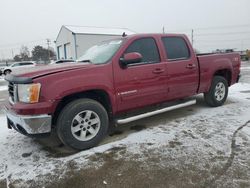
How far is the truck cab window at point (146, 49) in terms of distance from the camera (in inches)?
176

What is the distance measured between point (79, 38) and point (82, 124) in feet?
100

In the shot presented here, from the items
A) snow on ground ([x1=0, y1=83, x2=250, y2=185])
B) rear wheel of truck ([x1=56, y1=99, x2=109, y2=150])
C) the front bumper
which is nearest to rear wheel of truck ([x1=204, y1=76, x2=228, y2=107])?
snow on ground ([x1=0, y1=83, x2=250, y2=185])

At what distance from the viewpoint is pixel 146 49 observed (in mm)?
4621

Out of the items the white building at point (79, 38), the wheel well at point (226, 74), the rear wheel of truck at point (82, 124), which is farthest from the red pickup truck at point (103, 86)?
the white building at point (79, 38)

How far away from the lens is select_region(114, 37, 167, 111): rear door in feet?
13.7

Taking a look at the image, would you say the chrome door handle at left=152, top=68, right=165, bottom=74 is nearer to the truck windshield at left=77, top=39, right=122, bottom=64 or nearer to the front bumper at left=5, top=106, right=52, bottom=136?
the truck windshield at left=77, top=39, right=122, bottom=64

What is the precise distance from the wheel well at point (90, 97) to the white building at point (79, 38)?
91.8ft

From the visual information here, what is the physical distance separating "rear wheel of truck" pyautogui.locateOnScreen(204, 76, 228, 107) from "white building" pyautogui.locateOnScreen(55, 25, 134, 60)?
26211mm

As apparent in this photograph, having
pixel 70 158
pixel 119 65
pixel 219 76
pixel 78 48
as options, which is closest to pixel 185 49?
pixel 219 76

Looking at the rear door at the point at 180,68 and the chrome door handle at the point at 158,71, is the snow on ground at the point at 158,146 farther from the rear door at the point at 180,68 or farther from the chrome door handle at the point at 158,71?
the chrome door handle at the point at 158,71

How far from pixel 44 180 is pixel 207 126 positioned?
10.5 ft

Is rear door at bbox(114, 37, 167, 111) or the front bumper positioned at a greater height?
rear door at bbox(114, 37, 167, 111)

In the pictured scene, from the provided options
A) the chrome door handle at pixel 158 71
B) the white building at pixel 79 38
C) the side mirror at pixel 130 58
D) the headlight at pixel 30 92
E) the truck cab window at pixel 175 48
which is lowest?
the headlight at pixel 30 92

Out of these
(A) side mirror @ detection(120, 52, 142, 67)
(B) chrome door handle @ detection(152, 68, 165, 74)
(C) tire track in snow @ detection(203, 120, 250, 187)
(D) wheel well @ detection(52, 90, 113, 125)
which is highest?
(A) side mirror @ detection(120, 52, 142, 67)
